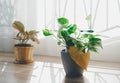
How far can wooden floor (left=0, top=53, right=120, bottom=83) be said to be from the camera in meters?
1.63

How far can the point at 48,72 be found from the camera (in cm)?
182

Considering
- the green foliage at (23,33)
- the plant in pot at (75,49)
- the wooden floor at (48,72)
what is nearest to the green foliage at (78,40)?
the plant in pot at (75,49)

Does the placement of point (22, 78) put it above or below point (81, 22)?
below

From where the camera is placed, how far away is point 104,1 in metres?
2.11

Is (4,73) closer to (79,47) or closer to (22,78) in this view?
(22,78)

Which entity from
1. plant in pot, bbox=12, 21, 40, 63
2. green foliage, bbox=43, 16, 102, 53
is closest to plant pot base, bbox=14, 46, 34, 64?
plant in pot, bbox=12, 21, 40, 63

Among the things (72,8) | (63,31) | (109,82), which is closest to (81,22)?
(72,8)

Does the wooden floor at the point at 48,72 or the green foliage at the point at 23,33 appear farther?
the green foliage at the point at 23,33

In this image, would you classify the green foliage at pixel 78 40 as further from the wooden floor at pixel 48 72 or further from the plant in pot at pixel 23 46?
the plant in pot at pixel 23 46

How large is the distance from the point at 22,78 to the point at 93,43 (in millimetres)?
558

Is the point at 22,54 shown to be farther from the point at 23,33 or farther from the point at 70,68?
the point at 70,68

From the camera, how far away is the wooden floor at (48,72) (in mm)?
1628

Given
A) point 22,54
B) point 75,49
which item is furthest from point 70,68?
point 22,54

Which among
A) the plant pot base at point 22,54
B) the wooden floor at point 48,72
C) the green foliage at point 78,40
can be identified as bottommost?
the wooden floor at point 48,72
